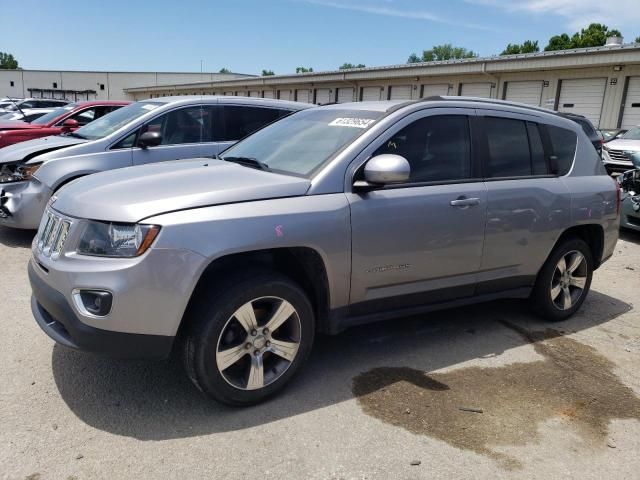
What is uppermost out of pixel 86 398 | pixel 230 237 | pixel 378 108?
pixel 378 108

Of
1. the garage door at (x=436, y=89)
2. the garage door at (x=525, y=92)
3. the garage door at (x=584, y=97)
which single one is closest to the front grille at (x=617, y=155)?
the garage door at (x=584, y=97)

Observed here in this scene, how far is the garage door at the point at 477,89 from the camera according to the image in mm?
24125

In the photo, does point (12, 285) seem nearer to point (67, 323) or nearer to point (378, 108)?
point (67, 323)

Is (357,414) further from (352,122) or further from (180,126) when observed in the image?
(180,126)

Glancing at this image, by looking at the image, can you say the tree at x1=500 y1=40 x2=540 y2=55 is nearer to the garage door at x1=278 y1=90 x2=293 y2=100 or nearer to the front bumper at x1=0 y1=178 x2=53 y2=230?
the garage door at x1=278 y1=90 x2=293 y2=100

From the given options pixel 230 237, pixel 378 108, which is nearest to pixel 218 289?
pixel 230 237

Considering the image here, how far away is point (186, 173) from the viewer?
3482mm

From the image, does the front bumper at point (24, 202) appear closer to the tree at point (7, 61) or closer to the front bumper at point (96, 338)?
the front bumper at point (96, 338)

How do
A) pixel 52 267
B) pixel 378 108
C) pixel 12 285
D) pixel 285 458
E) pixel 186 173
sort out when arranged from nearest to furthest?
pixel 285 458 < pixel 52 267 < pixel 186 173 < pixel 378 108 < pixel 12 285

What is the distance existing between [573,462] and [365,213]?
179cm

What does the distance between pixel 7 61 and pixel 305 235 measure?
502 ft

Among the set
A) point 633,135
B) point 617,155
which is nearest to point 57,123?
point 617,155

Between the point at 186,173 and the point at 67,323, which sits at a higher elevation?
the point at 186,173

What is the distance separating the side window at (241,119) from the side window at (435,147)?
368 centimetres
